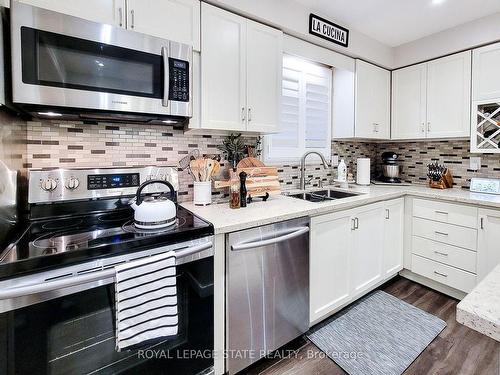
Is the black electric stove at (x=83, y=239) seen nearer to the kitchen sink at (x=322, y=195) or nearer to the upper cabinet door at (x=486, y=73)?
the kitchen sink at (x=322, y=195)

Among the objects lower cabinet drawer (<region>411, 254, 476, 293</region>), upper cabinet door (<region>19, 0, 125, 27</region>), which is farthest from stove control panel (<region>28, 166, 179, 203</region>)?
lower cabinet drawer (<region>411, 254, 476, 293</region>)

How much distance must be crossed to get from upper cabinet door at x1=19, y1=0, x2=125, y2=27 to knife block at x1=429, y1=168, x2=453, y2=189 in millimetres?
2971

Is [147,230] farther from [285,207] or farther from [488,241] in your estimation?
[488,241]

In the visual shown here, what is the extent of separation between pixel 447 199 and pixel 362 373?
1581 mm


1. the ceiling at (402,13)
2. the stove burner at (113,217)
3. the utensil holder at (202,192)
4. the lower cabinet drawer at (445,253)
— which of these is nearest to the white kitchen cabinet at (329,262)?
the utensil holder at (202,192)

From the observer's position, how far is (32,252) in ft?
3.01

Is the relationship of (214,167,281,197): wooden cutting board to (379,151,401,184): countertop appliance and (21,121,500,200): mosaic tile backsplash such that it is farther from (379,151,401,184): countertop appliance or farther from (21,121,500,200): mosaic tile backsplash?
(379,151,401,184): countertop appliance

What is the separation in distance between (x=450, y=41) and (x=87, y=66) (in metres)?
3.02

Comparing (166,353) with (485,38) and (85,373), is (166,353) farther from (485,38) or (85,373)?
(485,38)

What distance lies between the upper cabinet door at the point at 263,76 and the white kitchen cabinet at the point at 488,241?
1777 mm

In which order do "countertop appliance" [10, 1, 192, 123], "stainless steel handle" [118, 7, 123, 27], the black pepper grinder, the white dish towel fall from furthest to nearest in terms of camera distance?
the black pepper grinder, "stainless steel handle" [118, 7, 123, 27], "countertop appliance" [10, 1, 192, 123], the white dish towel

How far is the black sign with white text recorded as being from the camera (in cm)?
212

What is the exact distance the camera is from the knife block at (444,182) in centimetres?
262

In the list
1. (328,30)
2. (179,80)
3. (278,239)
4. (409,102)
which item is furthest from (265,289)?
(409,102)
